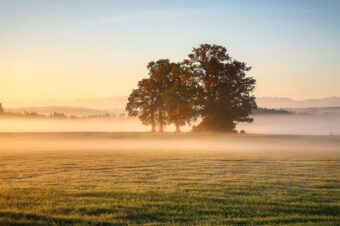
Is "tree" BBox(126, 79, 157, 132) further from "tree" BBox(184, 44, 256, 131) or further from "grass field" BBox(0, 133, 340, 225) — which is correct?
"grass field" BBox(0, 133, 340, 225)

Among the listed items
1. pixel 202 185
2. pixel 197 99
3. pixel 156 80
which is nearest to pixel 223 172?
pixel 202 185

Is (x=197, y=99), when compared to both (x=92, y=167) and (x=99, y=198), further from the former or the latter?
(x=99, y=198)

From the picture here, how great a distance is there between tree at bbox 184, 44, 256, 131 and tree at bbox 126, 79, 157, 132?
11.2 metres

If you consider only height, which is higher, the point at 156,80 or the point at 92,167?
the point at 156,80

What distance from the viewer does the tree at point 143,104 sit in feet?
296

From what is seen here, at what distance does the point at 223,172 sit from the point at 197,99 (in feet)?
176

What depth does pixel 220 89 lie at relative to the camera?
264 feet

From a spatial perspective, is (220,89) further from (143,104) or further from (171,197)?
(171,197)

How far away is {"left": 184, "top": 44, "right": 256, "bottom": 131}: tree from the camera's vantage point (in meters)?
79.9

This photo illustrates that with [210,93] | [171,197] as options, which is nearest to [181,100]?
[210,93]

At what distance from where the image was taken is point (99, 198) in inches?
666

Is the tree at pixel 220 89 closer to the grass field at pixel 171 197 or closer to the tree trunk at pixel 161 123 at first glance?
the tree trunk at pixel 161 123

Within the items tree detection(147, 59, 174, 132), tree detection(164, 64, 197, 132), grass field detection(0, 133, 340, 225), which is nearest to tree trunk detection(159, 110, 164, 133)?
tree detection(147, 59, 174, 132)

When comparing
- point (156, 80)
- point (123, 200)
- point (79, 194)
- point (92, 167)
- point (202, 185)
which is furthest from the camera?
point (156, 80)
